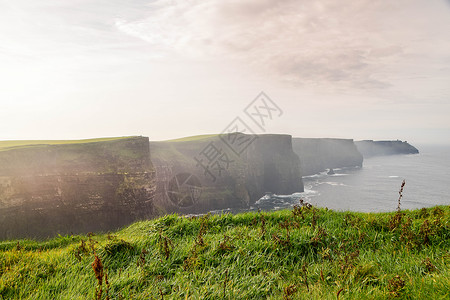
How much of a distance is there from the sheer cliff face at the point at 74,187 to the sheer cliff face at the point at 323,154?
9690cm

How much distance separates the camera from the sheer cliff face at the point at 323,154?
426 ft

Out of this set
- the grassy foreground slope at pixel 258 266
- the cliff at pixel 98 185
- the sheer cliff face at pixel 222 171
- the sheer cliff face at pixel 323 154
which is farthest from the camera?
the sheer cliff face at pixel 323 154

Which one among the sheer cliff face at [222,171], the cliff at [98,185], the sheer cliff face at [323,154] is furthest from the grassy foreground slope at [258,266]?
the sheer cliff face at [323,154]

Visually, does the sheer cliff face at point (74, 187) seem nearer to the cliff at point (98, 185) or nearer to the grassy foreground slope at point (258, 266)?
the cliff at point (98, 185)

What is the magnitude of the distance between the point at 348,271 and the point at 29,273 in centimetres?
559

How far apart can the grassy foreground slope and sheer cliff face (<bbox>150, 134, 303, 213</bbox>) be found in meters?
51.9

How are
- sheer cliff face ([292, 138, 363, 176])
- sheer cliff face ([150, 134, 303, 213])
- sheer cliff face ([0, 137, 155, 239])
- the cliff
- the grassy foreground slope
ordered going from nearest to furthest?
the grassy foreground slope, sheer cliff face ([0, 137, 155, 239]), the cliff, sheer cliff face ([150, 134, 303, 213]), sheer cliff face ([292, 138, 363, 176])

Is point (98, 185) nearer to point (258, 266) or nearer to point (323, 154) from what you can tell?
point (258, 266)

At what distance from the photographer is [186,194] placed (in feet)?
202

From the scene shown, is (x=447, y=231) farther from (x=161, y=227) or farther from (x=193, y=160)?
(x=193, y=160)

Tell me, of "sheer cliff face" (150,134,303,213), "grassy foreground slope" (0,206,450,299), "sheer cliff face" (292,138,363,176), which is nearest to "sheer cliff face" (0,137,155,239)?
"sheer cliff face" (150,134,303,213)

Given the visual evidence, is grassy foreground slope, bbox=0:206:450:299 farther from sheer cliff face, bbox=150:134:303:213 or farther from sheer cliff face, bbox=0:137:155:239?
sheer cliff face, bbox=150:134:303:213

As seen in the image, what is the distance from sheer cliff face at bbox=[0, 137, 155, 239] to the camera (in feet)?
109

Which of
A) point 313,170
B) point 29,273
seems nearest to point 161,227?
point 29,273
